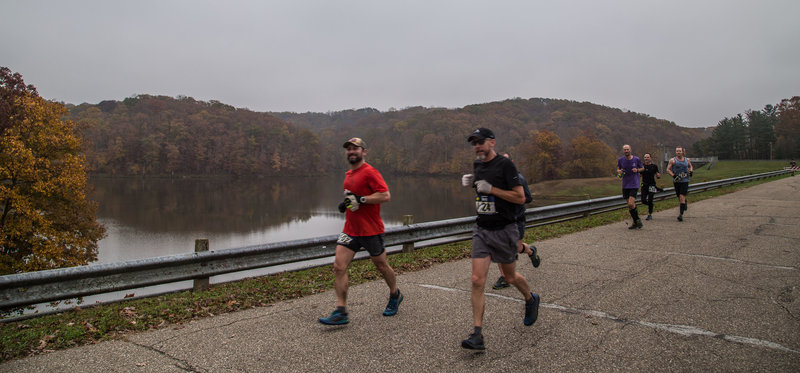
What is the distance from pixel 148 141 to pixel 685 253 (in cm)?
13099

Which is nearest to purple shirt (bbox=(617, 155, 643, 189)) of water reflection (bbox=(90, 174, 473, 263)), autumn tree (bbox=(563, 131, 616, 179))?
water reflection (bbox=(90, 174, 473, 263))

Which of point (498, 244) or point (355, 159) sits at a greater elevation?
point (355, 159)

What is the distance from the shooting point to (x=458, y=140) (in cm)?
14050

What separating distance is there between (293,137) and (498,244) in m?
148

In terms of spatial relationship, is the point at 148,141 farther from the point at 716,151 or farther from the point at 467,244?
the point at 716,151

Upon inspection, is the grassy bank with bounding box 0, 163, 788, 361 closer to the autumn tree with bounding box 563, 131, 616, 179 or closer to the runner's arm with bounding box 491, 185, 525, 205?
the runner's arm with bounding box 491, 185, 525, 205

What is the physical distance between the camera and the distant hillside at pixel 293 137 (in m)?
118

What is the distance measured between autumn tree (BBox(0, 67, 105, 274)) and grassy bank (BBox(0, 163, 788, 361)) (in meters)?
16.6

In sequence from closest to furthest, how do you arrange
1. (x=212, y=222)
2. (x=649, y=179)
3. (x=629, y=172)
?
(x=629, y=172) → (x=649, y=179) → (x=212, y=222)

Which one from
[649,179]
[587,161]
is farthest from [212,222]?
[587,161]

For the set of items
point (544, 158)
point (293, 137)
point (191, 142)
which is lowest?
point (544, 158)

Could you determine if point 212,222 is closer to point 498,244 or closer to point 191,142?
point 498,244

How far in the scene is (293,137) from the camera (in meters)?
146

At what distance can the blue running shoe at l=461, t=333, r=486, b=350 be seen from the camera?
12.0ft
